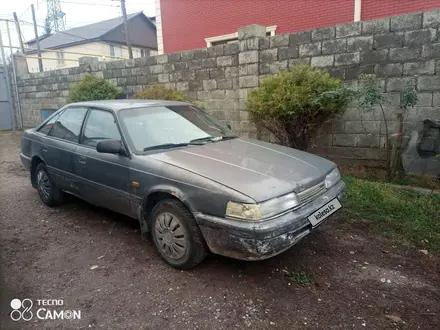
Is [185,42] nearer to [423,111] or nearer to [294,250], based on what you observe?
[423,111]

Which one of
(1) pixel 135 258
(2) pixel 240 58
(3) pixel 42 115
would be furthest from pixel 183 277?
(3) pixel 42 115

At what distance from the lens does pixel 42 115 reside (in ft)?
41.4

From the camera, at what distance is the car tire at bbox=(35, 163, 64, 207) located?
173 inches

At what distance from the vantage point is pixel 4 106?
13.7 metres

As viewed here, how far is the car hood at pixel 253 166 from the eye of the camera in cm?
254

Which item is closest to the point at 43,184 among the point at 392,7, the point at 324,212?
the point at 324,212

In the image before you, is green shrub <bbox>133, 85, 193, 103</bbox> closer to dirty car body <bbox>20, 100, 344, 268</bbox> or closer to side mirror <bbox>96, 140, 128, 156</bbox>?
dirty car body <bbox>20, 100, 344, 268</bbox>

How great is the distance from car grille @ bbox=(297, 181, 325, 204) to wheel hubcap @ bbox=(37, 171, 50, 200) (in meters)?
3.56

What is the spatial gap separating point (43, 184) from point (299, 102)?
402cm

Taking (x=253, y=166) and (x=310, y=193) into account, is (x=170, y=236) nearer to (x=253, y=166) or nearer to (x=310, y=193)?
(x=253, y=166)

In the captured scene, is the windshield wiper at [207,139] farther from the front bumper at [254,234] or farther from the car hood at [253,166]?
the front bumper at [254,234]

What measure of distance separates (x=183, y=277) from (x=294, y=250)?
1.13 m

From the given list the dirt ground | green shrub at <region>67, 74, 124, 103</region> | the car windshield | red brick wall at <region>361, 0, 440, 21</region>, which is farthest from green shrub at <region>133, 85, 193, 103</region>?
red brick wall at <region>361, 0, 440, 21</region>

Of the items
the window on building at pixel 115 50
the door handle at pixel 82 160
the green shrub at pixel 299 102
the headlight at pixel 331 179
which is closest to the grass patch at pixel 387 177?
the green shrub at pixel 299 102
